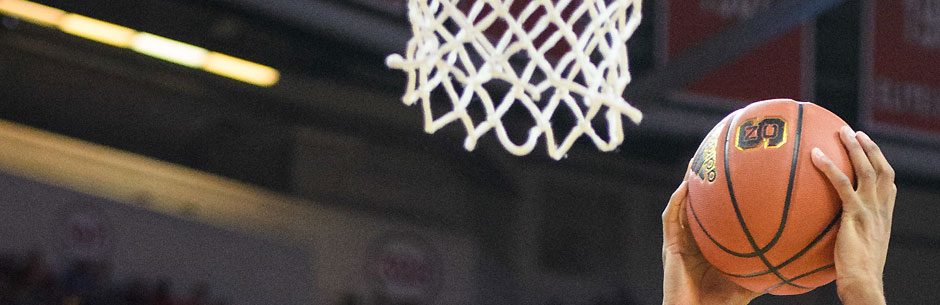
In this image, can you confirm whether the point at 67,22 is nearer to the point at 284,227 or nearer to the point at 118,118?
the point at 118,118

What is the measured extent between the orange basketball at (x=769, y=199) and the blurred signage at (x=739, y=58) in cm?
417

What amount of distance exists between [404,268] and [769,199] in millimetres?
4363

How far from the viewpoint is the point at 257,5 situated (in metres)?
5.31

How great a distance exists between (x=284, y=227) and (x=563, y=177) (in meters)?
1.57

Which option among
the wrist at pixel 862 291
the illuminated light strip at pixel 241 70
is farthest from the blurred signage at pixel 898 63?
the wrist at pixel 862 291

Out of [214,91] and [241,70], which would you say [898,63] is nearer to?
[241,70]

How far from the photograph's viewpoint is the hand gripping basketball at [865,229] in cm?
161

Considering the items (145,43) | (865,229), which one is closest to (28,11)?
(145,43)

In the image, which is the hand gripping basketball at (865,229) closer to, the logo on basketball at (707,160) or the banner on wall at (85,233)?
the logo on basketball at (707,160)

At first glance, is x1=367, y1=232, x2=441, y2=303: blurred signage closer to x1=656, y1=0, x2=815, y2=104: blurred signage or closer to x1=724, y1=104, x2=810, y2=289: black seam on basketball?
x1=656, y1=0, x2=815, y2=104: blurred signage

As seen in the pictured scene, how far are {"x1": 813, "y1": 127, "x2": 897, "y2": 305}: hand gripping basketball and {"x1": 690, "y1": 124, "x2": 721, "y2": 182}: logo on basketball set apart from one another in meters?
0.32

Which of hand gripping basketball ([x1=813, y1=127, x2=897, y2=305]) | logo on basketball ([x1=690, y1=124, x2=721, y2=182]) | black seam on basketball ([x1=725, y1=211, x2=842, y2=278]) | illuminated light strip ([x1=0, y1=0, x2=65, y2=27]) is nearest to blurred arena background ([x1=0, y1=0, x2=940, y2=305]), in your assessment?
illuminated light strip ([x1=0, y1=0, x2=65, y2=27])

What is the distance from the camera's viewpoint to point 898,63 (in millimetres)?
6574

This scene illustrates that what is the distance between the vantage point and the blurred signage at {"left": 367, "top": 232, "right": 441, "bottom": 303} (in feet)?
20.4
